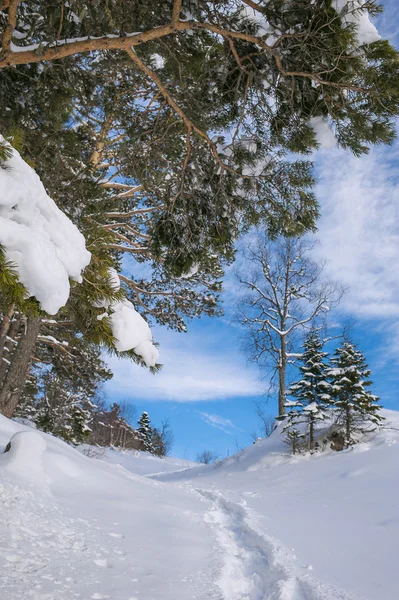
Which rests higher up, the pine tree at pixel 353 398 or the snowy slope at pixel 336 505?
the pine tree at pixel 353 398

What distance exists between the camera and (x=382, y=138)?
324 cm

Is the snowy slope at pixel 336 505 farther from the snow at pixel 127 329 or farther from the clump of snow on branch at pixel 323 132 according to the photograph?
the clump of snow on branch at pixel 323 132

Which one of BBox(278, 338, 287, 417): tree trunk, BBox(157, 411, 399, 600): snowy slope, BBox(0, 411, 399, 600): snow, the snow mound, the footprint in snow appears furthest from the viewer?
BBox(278, 338, 287, 417): tree trunk

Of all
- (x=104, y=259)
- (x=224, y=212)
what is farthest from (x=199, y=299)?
(x=104, y=259)

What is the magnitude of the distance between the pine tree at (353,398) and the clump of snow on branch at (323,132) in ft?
28.5

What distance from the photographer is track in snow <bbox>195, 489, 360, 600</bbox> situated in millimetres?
2609

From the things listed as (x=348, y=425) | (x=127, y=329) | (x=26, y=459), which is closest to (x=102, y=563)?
(x=127, y=329)

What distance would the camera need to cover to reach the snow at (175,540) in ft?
7.75

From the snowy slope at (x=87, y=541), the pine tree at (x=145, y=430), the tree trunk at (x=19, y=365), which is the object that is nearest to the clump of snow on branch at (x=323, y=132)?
the snowy slope at (x=87, y=541)

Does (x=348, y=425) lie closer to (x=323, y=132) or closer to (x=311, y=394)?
(x=311, y=394)

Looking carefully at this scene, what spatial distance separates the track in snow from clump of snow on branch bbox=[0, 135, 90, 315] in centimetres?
236

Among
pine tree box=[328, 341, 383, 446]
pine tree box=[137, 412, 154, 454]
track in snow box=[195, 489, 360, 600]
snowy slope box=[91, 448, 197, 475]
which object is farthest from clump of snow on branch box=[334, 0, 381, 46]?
pine tree box=[137, 412, 154, 454]

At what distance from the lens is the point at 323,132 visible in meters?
3.55

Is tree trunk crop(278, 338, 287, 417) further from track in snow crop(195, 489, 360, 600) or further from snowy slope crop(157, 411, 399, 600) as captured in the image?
track in snow crop(195, 489, 360, 600)
